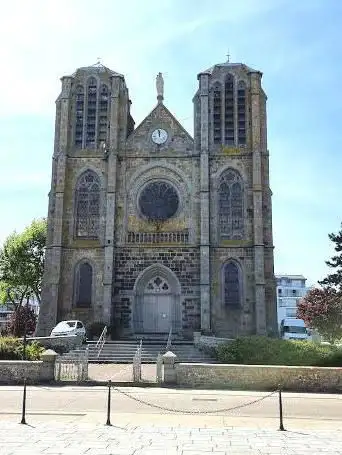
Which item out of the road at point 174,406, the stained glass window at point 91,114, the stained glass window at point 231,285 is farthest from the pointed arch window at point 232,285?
the road at point 174,406

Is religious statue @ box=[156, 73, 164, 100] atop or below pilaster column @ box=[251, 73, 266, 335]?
atop

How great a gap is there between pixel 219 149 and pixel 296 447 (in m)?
25.4

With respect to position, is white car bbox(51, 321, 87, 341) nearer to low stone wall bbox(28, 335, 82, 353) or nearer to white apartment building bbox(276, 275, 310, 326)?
low stone wall bbox(28, 335, 82, 353)

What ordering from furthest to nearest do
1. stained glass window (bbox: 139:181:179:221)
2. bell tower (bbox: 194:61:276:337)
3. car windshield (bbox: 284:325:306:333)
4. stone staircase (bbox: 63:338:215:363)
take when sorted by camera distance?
car windshield (bbox: 284:325:306:333)
stained glass window (bbox: 139:181:179:221)
bell tower (bbox: 194:61:276:337)
stone staircase (bbox: 63:338:215:363)

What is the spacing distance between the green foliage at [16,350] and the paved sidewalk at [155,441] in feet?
36.3

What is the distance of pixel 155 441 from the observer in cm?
913

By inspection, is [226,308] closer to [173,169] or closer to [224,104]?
[173,169]

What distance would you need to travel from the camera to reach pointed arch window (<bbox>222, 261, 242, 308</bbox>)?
100ft

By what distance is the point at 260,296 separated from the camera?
29.6 metres

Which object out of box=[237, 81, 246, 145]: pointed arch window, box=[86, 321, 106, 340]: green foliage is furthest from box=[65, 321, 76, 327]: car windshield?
box=[237, 81, 246, 145]: pointed arch window

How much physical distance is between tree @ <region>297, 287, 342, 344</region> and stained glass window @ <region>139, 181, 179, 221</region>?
10307 mm

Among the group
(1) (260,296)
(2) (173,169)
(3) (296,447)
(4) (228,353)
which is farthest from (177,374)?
(2) (173,169)

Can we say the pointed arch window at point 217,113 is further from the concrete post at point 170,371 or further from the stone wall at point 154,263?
the concrete post at point 170,371

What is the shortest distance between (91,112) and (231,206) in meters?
11.0
